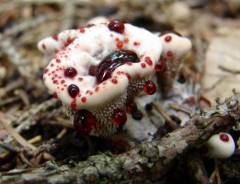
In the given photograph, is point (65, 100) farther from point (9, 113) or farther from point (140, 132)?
point (9, 113)

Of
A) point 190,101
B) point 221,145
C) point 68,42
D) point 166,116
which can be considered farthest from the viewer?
point 190,101

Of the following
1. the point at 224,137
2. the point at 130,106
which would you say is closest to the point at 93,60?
the point at 130,106

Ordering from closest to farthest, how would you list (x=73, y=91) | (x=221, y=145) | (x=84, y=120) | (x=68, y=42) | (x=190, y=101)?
(x=73, y=91)
(x=84, y=120)
(x=221, y=145)
(x=68, y=42)
(x=190, y=101)

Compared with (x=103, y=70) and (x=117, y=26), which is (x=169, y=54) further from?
(x=103, y=70)

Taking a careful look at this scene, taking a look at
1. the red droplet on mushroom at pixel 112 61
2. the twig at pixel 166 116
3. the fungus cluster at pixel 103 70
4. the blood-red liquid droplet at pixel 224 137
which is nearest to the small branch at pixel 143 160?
the blood-red liquid droplet at pixel 224 137

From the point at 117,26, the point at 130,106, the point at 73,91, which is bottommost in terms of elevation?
the point at 130,106

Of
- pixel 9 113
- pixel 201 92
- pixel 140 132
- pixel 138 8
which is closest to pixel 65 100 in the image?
pixel 140 132

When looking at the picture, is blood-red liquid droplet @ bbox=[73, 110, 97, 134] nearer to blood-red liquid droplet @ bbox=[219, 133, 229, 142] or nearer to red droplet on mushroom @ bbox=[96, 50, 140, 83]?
red droplet on mushroom @ bbox=[96, 50, 140, 83]
